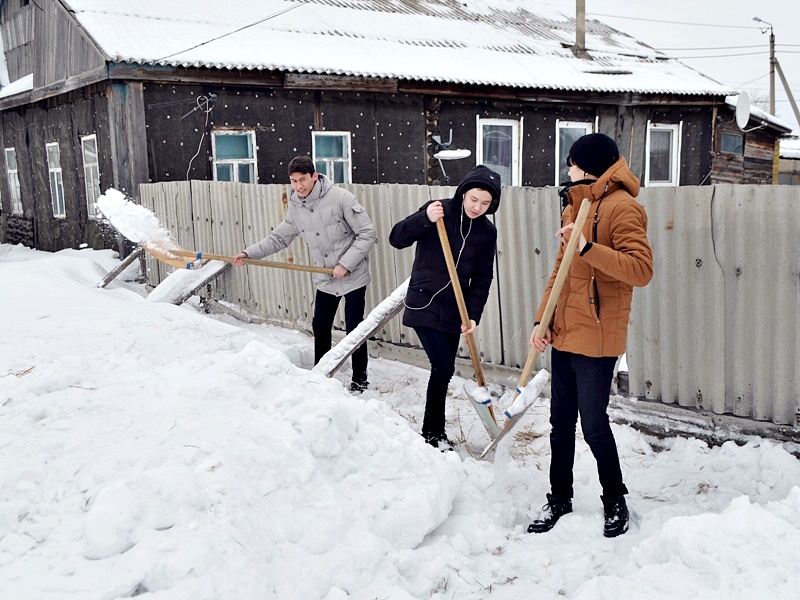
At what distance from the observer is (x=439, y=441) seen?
4211 millimetres


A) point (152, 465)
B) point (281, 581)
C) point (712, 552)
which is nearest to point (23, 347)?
point (152, 465)

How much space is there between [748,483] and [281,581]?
2.44 m

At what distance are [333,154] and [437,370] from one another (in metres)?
9.31

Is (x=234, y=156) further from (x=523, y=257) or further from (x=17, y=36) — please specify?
(x=523, y=257)

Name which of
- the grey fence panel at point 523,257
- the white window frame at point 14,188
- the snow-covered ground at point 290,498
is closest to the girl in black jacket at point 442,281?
the snow-covered ground at point 290,498

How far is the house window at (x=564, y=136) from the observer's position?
609 inches

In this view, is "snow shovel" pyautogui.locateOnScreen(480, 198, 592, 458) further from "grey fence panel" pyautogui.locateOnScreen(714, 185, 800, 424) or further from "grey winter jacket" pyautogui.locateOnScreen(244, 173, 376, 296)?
"grey winter jacket" pyautogui.locateOnScreen(244, 173, 376, 296)

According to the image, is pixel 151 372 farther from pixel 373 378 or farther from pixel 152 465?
pixel 373 378

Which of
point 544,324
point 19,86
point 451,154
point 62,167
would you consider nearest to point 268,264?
point 544,324

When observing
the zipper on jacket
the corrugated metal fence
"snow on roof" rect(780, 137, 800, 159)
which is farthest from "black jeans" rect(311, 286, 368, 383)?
"snow on roof" rect(780, 137, 800, 159)

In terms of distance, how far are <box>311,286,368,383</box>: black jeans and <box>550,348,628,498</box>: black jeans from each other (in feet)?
7.57

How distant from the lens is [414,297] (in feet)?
13.7

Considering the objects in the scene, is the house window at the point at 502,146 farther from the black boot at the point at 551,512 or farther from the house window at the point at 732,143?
the black boot at the point at 551,512

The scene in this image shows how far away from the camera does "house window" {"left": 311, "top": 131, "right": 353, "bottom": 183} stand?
12.6 meters
